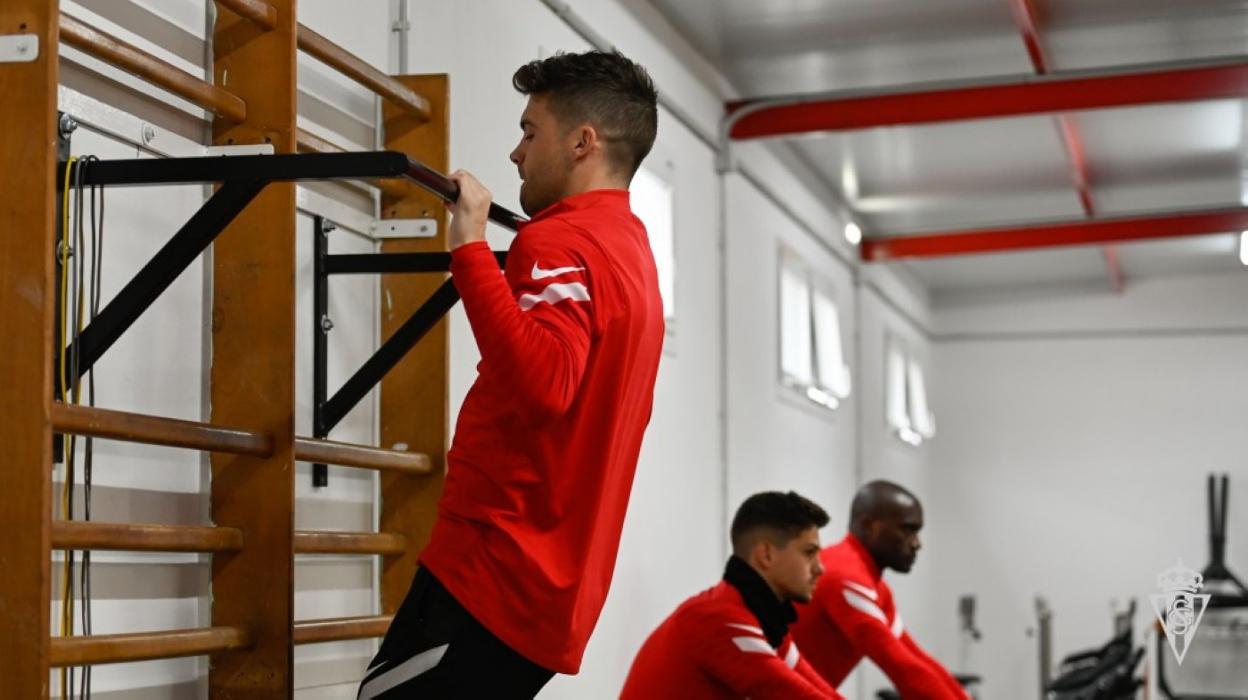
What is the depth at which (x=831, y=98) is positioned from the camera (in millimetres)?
8273

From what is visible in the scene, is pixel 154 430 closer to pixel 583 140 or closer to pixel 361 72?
pixel 583 140

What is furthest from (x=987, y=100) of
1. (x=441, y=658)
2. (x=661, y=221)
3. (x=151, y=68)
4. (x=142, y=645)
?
(x=441, y=658)

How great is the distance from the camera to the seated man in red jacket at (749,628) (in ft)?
15.5

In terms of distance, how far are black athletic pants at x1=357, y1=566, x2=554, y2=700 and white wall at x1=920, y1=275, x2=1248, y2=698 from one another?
12355 millimetres

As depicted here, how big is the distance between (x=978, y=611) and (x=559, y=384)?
1320 centimetres

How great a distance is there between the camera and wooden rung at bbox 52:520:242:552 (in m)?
2.71

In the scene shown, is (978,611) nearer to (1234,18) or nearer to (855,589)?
(1234,18)

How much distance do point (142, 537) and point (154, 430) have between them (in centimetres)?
19

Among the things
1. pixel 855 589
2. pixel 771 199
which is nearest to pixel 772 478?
pixel 771 199

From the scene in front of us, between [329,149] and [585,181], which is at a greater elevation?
[329,149]

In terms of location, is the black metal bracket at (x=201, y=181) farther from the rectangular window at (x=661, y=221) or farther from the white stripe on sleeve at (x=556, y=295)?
the rectangular window at (x=661, y=221)

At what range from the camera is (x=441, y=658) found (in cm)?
241

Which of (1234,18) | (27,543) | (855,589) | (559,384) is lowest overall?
(855,589)

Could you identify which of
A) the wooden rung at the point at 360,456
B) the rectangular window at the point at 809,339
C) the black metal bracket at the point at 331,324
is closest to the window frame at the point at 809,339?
the rectangular window at the point at 809,339
